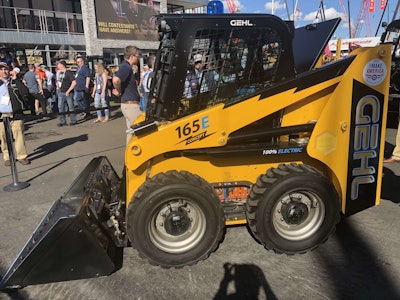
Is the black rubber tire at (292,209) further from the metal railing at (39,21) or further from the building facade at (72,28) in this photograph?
the metal railing at (39,21)

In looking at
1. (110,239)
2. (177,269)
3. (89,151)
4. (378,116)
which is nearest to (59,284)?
(110,239)

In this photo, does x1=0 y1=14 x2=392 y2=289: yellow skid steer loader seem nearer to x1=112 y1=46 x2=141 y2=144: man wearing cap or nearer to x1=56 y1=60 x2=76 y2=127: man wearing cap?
x1=112 y1=46 x2=141 y2=144: man wearing cap

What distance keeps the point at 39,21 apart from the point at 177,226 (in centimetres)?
2088

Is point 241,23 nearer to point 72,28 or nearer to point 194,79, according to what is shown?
point 194,79

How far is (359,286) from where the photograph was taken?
2793 mm

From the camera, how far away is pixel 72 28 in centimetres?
2225

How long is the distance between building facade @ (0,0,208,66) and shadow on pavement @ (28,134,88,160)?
9370mm

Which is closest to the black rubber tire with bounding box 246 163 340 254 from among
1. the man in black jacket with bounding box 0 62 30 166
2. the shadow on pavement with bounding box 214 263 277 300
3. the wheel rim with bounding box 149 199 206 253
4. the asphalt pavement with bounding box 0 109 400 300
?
the asphalt pavement with bounding box 0 109 400 300

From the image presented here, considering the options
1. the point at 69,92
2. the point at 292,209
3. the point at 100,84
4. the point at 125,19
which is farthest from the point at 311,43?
the point at 125,19

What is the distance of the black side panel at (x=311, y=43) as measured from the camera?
132 inches

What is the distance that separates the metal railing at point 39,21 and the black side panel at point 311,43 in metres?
19.0

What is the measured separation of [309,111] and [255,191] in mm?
895

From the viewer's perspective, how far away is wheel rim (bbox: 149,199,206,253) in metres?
3.09

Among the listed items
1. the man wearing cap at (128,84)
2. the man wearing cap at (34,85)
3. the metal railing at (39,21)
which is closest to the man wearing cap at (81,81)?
the man wearing cap at (34,85)
